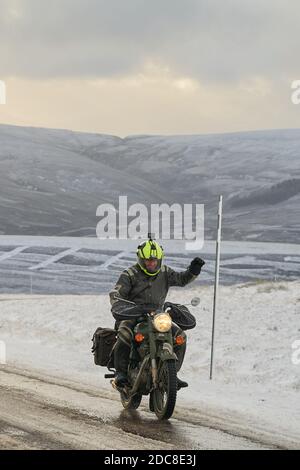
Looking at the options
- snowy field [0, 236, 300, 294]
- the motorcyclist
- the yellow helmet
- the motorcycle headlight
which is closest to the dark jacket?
the motorcyclist

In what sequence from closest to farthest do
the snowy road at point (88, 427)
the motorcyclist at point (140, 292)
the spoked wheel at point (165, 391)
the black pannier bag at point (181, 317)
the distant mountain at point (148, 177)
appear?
the snowy road at point (88, 427)
the spoked wheel at point (165, 391)
the motorcyclist at point (140, 292)
the black pannier bag at point (181, 317)
the distant mountain at point (148, 177)

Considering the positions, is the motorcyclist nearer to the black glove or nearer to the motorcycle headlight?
the black glove

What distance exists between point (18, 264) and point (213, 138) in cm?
8388

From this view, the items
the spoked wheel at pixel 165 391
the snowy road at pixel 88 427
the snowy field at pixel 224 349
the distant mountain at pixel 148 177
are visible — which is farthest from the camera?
the distant mountain at pixel 148 177

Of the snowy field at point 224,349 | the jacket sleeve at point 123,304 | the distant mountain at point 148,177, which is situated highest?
the distant mountain at point 148,177

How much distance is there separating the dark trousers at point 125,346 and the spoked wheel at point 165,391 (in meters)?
0.35

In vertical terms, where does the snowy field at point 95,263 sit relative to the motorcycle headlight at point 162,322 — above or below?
below

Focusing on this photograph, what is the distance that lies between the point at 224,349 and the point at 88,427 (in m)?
7.35

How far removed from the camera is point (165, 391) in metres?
8.25

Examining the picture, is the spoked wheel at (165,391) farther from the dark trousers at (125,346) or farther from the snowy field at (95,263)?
the snowy field at (95,263)

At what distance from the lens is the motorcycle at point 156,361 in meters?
8.09

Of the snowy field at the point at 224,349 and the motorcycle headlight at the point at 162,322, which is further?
the snowy field at the point at 224,349

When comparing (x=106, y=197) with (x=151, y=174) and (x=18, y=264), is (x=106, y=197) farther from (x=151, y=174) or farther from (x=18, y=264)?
(x=18, y=264)

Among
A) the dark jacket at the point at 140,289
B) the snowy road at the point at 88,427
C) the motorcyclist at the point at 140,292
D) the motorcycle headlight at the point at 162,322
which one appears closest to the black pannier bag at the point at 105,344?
the motorcyclist at the point at 140,292
